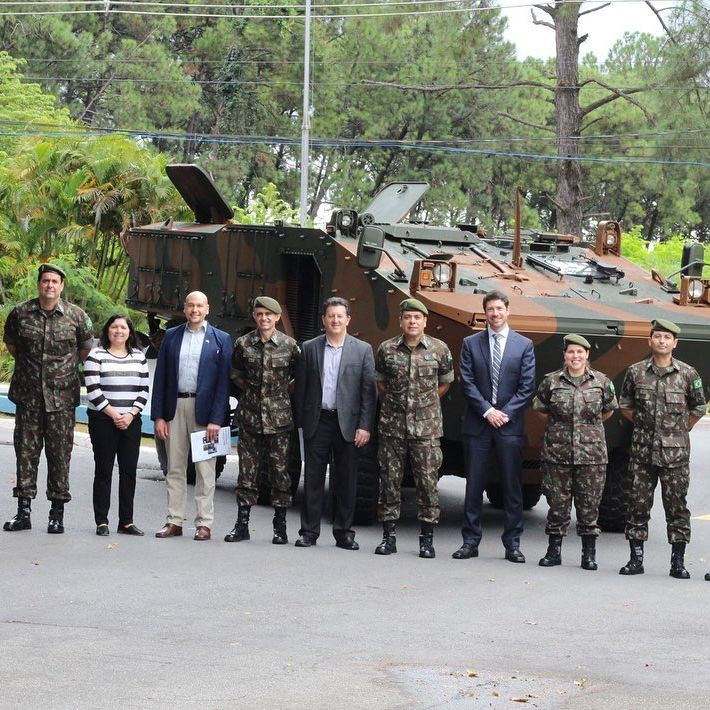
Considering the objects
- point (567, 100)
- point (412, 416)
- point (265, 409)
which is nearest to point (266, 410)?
point (265, 409)

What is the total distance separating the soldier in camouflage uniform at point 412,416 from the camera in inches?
387

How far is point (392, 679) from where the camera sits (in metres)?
Answer: 6.41

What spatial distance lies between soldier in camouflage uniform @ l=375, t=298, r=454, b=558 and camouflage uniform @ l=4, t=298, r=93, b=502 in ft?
6.83

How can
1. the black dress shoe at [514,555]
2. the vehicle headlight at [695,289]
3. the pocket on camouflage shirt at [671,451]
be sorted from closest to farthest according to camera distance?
the pocket on camouflage shirt at [671,451], the black dress shoe at [514,555], the vehicle headlight at [695,289]

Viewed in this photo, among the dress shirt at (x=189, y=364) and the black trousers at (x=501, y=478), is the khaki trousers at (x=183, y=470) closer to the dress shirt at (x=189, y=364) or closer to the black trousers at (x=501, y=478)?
the dress shirt at (x=189, y=364)

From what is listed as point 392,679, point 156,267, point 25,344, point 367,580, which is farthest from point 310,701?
point 156,267

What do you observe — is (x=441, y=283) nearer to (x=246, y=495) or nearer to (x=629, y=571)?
(x=246, y=495)

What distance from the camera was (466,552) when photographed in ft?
32.3

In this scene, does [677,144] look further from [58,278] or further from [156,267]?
[58,278]

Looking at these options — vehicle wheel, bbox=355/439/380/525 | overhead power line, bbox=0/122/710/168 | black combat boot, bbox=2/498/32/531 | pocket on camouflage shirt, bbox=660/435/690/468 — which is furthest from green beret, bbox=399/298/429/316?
overhead power line, bbox=0/122/710/168

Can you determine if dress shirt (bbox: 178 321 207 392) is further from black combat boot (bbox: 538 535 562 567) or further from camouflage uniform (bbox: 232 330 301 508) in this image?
black combat boot (bbox: 538 535 562 567)

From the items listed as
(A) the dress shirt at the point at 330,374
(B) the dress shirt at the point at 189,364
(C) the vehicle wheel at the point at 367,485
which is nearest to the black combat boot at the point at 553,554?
(C) the vehicle wheel at the point at 367,485

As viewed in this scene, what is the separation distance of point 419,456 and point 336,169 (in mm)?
36314

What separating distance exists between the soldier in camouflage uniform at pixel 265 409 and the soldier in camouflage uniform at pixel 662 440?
224 cm
